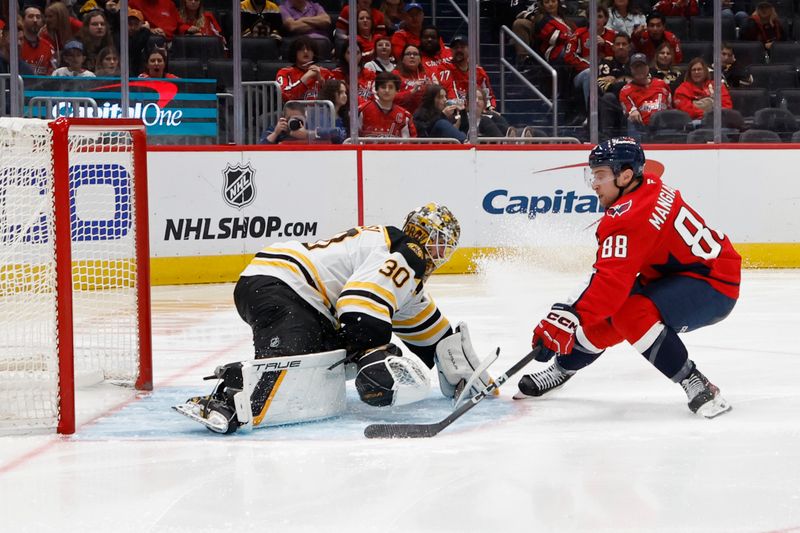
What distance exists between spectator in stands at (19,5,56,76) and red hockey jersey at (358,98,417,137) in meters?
2.03

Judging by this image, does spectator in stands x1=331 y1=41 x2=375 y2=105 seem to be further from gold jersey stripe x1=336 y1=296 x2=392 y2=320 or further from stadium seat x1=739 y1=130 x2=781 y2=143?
gold jersey stripe x1=336 y1=296 x2=392 y2=320

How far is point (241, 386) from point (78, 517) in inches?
33.2

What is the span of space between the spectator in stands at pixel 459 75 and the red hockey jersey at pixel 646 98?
101cm

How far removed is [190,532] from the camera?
2316 millimetres

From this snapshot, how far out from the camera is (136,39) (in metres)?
7.32

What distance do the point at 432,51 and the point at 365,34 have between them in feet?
1.68

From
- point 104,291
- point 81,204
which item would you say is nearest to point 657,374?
point 104,291

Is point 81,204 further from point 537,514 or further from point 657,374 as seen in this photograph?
point 537,514

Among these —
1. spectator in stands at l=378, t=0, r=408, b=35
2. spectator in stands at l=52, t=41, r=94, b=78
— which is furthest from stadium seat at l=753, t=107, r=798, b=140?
spectator in stands at l=52, t=41, r=94, b=78

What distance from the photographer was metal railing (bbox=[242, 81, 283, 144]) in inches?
302

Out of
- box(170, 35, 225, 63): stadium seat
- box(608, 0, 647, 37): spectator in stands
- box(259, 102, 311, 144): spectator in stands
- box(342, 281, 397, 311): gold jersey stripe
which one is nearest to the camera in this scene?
box(342, 281, 397, 311): gold jersey stripe

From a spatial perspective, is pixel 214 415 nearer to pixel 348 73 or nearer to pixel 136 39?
pixel 136 39

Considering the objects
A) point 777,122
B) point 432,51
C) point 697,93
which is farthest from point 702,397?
point 777,122

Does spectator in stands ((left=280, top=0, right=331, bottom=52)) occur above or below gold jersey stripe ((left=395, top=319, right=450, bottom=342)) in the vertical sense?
above
